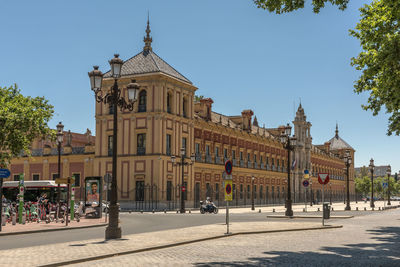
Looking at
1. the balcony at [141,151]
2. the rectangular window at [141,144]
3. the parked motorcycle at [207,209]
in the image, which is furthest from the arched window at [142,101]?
the parked motorcycle at [207,209]

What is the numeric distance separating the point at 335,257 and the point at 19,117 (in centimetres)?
2609

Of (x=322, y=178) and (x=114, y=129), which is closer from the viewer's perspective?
(x=114, y=129)

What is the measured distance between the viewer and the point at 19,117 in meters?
32.3

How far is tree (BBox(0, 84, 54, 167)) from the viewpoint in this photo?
3206 centimetres

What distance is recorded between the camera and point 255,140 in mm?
68812

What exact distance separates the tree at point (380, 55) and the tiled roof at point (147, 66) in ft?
100.0

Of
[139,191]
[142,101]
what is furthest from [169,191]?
[142,101]

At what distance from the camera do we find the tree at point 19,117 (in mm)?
32062

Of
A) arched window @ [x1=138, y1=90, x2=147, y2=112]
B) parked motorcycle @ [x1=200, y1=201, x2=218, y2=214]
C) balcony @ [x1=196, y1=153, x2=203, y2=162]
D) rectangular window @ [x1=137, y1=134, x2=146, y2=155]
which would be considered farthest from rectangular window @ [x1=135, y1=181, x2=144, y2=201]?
parked motorcycle @ [x1=200, y1=201, x2=218, y2=214]

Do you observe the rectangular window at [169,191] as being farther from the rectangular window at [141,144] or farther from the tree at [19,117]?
the tree at [19,117]

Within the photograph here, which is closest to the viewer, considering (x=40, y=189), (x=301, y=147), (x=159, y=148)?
(x=40, y=189)

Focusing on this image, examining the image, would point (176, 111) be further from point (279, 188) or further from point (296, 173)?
point (296, 173)

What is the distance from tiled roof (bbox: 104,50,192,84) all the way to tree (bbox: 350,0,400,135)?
1200 inches

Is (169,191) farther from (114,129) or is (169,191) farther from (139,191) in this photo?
(114,129)
